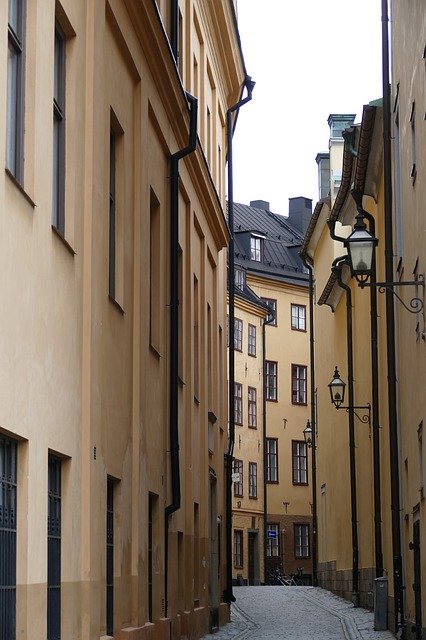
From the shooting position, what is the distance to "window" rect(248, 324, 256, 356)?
6184cm

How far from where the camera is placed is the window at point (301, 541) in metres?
63.5

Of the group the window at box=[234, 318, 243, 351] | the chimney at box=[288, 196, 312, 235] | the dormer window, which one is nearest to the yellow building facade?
the window at box=[234, 318, 243, 351]

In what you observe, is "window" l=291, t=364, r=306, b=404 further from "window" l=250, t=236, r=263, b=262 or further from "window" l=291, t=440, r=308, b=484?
"window" l=250, t=236, r=263, b=262

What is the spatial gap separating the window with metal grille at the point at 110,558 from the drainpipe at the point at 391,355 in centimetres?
616

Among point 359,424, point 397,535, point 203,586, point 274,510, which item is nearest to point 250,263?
point 274,510

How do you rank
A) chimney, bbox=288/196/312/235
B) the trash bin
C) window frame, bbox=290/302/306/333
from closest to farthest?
the trash bin, window frame, bbox=290/302/306/333, chimney, bbox=288/196/312/235

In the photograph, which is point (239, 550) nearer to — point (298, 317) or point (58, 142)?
point (298, 317)

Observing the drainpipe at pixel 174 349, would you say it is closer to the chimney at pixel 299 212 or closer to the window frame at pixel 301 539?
the window frame at pixel 301 539

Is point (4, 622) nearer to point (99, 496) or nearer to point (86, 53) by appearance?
point (99, 496)

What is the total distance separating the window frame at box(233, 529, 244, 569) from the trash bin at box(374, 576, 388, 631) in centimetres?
3603

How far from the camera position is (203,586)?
23.9 m

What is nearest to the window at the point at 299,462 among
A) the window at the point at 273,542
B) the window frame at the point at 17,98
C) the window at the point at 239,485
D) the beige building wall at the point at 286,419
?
the beige building wall at the point at 286,419

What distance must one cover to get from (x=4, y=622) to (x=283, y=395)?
55987 mm

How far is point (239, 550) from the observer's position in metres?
58.9
